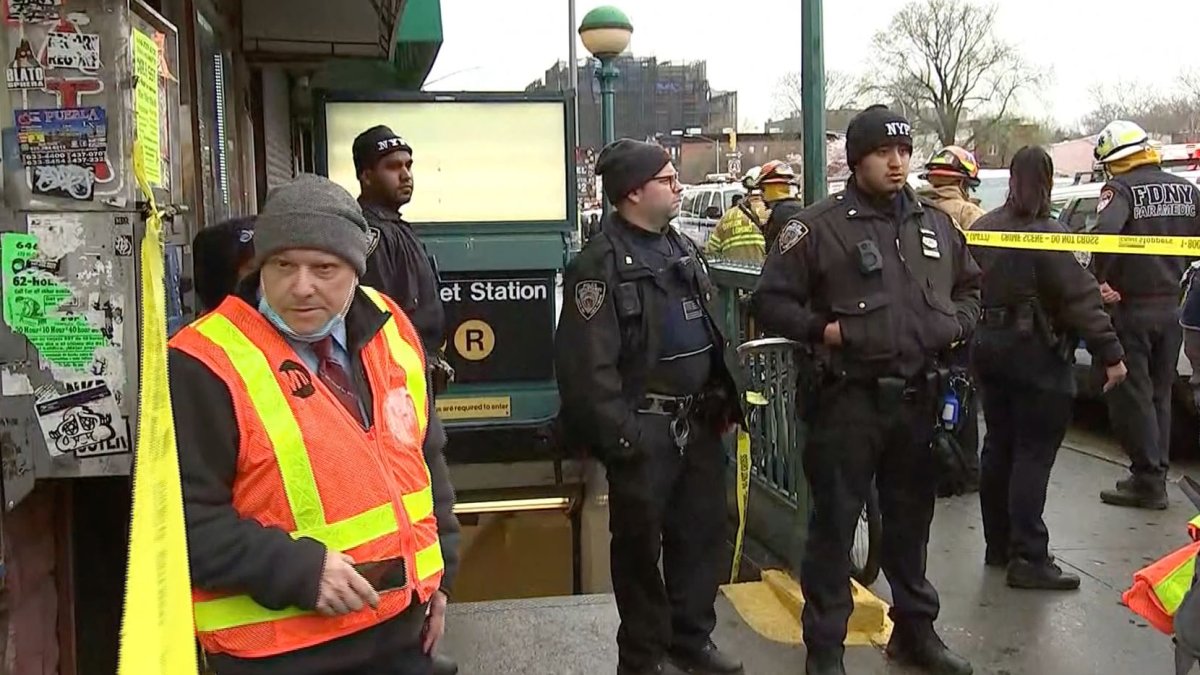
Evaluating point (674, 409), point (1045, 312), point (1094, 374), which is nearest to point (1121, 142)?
point (1045, 312)

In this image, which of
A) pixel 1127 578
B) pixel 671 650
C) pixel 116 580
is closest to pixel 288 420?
pixel 116 580

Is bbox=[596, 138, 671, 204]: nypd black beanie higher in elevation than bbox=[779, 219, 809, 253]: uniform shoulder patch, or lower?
higher

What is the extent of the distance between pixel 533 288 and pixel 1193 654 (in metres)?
5.52

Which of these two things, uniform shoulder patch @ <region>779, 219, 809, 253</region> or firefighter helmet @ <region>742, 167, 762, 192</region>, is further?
firefighter helmet @ <region>742, 167, 762, 192</region>

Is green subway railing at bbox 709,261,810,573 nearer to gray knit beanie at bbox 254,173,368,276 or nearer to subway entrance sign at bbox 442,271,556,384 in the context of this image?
subway entrance sign at bbox 442,271,556,384

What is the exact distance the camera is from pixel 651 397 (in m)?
3.84

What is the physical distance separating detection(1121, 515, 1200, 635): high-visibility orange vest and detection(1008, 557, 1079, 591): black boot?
209 centimetres

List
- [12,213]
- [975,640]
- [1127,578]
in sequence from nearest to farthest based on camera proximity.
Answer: [12,213] → [975,640] → [1127,578]

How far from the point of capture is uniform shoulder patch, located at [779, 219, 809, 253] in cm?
394

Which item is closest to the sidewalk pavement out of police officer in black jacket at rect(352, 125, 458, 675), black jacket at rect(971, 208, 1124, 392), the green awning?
police officer in black jacket at rect(352, 125, 458, 675)

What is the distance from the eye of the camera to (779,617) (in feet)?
15.5

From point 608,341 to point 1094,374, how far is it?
18.4 feet

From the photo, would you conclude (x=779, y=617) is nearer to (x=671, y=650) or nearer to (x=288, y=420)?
(x=671, y=650)

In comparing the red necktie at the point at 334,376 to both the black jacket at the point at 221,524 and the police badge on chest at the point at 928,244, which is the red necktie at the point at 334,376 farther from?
the police badge on chest at the point at 928,244
